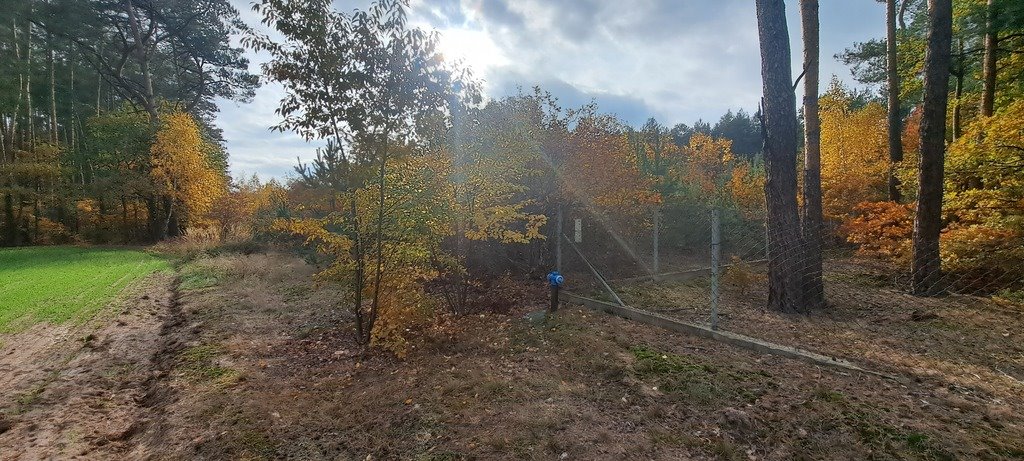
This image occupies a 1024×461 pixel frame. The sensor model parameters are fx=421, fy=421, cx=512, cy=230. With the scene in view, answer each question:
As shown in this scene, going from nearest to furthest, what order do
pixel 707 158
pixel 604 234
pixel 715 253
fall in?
pixel 715 253, pixel 604 234, pixel 707 158

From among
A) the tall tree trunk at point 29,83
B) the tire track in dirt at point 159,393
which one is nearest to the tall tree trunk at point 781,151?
the tire track in dirt at point 159,393

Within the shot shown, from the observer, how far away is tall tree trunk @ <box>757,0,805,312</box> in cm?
571

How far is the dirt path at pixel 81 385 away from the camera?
3199 millimetres

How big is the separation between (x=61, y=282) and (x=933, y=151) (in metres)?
17.0

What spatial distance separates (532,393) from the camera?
367 cm

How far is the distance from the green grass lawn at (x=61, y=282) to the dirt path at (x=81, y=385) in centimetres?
70

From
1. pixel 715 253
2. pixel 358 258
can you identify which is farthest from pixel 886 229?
pixel 358 258

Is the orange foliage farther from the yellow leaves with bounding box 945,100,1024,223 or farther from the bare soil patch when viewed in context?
the yellow leaves with bounding box 945,100,1024,223

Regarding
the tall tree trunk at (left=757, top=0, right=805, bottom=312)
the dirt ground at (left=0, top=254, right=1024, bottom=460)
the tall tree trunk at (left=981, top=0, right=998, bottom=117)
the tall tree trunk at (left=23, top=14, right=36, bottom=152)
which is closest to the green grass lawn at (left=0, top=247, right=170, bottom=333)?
the dirt ground at (left=0, top=254, right=1024, bottom=460)

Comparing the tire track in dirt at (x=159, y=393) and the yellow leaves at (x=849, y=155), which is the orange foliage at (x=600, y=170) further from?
the tire track in dirt at (x=159, y=393)

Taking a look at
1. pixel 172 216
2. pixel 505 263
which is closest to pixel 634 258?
pixel 505 263

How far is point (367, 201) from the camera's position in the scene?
4859 mm

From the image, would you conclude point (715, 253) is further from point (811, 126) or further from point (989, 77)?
point (989, 77)

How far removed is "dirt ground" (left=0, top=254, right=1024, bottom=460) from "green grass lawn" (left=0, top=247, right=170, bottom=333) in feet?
3.91
